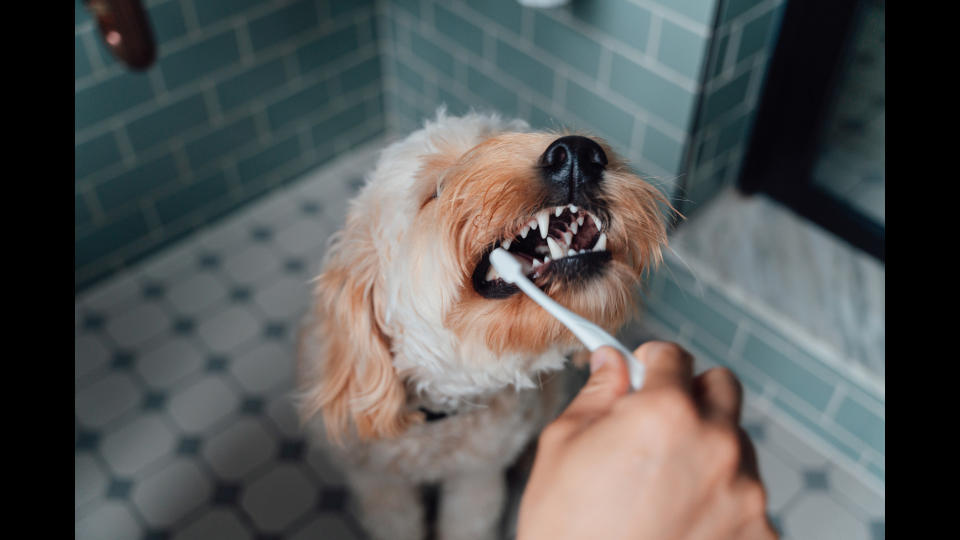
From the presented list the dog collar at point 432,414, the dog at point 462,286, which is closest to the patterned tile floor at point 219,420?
the dog at point 462,286

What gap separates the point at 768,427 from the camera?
1.68m

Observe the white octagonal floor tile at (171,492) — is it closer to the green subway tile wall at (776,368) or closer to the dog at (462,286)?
the dog at (462,286)

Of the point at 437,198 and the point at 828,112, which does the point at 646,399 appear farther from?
the point at 828,112

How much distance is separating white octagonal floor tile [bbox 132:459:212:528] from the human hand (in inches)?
48.3

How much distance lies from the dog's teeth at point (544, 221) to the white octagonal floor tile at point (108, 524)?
118 centimetres

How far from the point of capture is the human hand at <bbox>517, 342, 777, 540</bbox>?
19.8 inches

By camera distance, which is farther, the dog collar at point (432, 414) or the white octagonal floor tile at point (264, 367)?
the white octagonal floor tile at point (264, 367)

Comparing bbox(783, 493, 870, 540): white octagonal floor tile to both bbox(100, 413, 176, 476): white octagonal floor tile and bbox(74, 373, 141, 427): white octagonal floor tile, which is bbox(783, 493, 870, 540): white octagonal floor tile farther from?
bbox(74, 373, 141, 427): white octagonal floor tile

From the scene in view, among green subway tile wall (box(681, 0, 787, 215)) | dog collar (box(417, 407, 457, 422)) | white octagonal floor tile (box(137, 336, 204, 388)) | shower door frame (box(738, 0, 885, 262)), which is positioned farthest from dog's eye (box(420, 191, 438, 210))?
white octagonal floor tile (box(137, 336, 204, 388))

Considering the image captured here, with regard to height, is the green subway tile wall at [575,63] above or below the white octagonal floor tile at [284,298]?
above

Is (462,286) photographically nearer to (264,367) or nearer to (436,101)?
(264,367)

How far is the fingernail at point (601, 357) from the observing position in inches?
23.9
